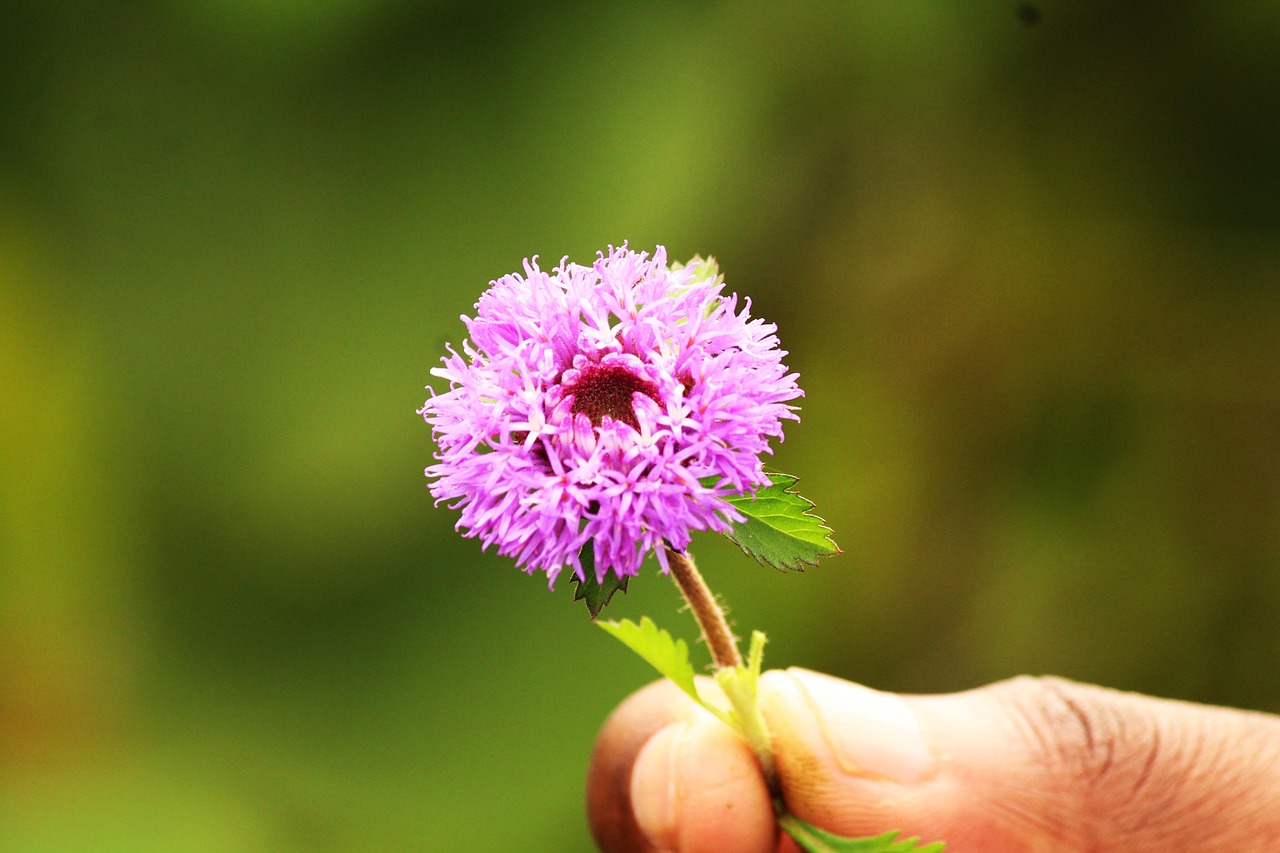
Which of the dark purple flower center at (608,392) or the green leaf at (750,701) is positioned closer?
the dark purple flower center at (608,392)

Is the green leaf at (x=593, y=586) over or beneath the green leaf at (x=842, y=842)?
over

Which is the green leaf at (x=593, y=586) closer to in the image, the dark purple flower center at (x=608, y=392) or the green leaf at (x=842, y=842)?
the dark purple flower center at (x=608, y=392)

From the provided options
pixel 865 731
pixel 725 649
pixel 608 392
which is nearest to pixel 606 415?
pixel 608 392

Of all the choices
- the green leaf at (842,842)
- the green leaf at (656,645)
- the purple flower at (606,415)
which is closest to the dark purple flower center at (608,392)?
the purple flower at (606,415)

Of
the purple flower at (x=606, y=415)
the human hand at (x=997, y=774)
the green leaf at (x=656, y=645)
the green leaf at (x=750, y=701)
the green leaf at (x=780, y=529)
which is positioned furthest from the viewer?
the human hand at (x=997, y=774)

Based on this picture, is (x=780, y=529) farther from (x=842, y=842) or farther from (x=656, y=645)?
(x=842, y=842)

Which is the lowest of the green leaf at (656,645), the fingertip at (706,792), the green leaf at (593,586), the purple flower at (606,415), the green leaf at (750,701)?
the fingertip at (706,792)

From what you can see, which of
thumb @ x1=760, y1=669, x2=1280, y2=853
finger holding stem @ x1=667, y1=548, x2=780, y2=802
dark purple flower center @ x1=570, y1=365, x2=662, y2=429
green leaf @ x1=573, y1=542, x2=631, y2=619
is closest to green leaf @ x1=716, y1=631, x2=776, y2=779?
finger holding stem @ x1=667, y1=548, x2=780, y2=802
